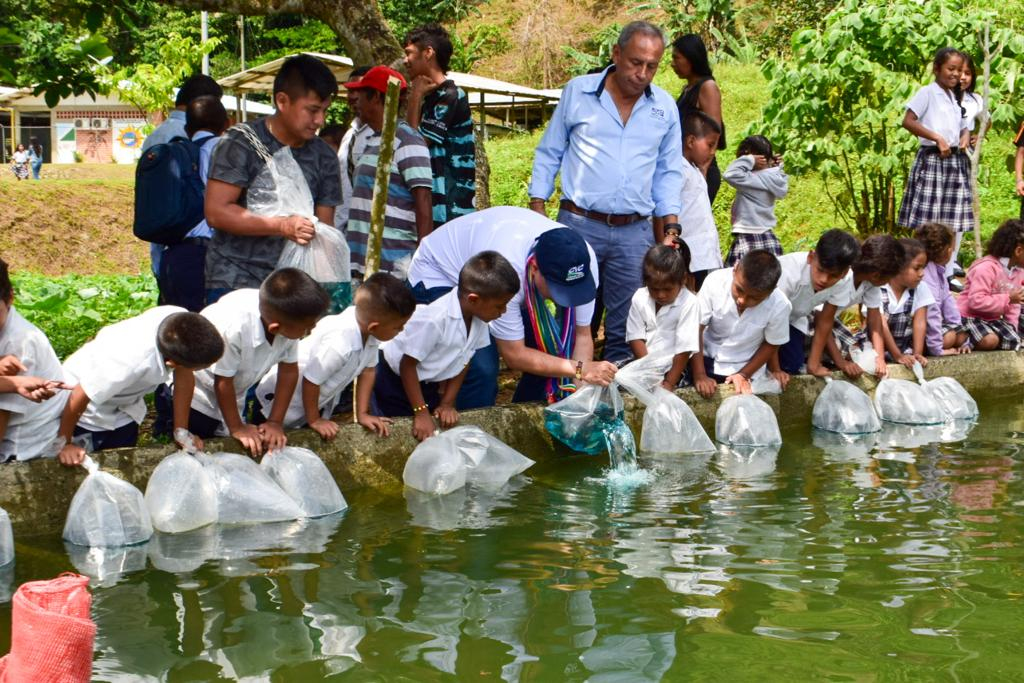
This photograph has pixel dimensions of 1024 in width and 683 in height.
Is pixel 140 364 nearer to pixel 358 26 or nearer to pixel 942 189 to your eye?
pixel 358 26

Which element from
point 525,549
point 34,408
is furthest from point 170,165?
point 525,549

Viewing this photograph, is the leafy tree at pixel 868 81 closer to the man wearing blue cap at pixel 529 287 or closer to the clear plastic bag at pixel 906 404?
the clear plastic bag at pixel 906 404

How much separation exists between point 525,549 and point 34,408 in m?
1.99

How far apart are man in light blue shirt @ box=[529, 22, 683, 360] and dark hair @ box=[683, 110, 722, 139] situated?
61 centimetres

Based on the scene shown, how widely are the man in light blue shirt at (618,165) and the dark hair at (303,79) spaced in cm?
153

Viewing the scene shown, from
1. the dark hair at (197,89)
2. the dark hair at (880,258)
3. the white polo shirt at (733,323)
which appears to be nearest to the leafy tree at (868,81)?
the dark hair at (880,258)

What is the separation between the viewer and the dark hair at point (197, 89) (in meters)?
6.73

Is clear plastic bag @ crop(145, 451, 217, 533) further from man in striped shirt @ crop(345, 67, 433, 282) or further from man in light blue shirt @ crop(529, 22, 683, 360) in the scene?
man in light blue shirt @ crop(529, 22, 683, 360)

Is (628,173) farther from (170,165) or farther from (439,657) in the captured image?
(439,657)

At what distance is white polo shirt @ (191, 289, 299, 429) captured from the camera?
199 inches

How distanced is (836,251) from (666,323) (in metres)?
1.10

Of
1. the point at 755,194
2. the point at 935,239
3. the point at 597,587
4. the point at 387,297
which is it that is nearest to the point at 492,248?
the point at 387,297

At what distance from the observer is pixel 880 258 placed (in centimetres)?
725

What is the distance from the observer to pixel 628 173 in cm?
673
